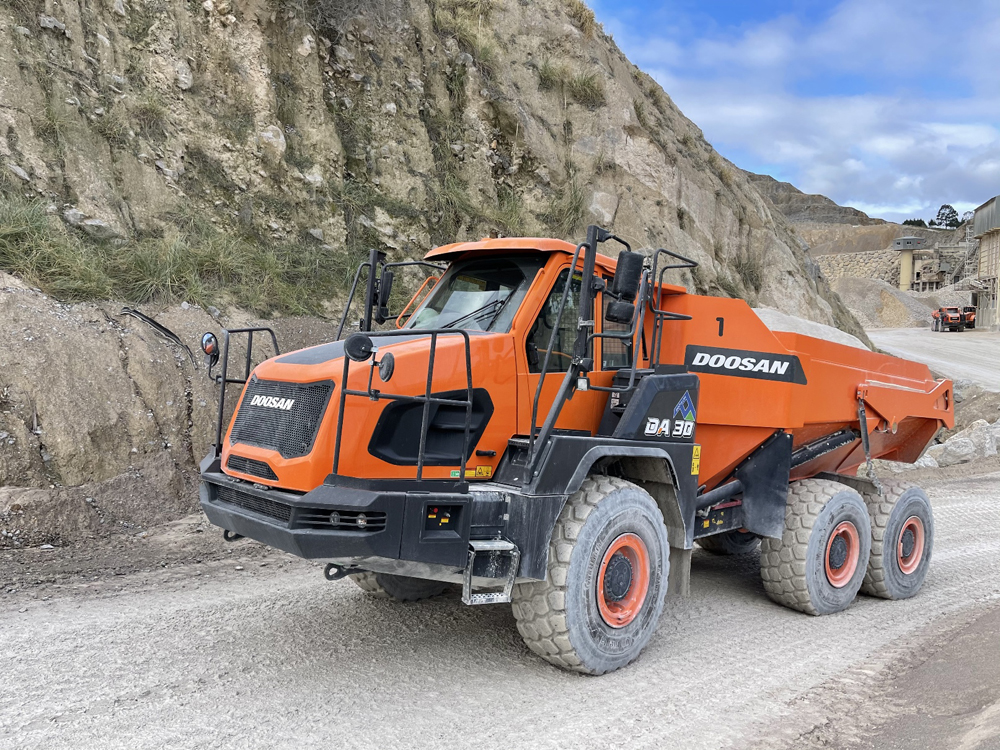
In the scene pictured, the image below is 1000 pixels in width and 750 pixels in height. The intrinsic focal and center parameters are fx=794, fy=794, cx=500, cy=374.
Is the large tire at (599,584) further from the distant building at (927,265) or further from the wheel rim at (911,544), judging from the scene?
the distant building at (927,265)

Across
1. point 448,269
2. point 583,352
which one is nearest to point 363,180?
point 448,269

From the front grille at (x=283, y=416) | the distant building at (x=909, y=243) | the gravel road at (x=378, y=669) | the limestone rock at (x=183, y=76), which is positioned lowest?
the gravel road at (x=378, y=669)

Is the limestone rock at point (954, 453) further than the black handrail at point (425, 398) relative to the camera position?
Yes

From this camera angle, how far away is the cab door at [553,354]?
4.81 m

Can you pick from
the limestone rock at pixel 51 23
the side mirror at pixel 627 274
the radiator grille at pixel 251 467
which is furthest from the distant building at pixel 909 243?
the radiator grille at pixel 251 467

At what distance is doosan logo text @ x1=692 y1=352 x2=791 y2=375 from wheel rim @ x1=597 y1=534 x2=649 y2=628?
60.7 inches

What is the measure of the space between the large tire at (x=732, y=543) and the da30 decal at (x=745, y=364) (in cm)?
233

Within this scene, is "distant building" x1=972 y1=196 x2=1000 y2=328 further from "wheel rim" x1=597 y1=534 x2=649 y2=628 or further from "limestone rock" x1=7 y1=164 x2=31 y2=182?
"limestone rock" x1=7 y1=164 x2=31 y2=182

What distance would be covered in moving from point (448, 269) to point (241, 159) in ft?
26.9

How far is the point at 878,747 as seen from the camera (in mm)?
3891

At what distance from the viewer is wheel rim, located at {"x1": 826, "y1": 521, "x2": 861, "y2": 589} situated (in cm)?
637

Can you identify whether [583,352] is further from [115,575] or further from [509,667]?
[115,575]

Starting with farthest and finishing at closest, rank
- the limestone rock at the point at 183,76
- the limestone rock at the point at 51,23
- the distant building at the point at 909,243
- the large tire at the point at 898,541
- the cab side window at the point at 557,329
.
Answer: the distant building at the point at 909,243 < the limestone rock at the point at 183,76 < the limestone rock at the point at 51,23 < the large tire at the point at 898,541 < the cab side window at the point at 557,329

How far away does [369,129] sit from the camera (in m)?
14.1
